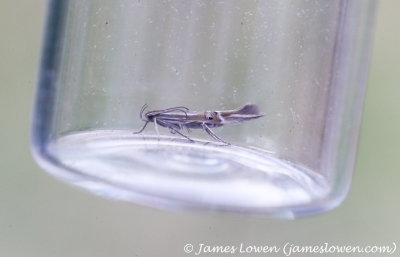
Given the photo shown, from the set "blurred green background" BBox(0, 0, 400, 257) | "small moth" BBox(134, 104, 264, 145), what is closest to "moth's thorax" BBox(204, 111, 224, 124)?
"small moth" BBox(134, 104, 264, 145)

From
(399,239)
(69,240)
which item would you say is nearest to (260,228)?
(399,239)

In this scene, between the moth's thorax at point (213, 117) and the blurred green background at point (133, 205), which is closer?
the moth's thorax at point (213, 117)

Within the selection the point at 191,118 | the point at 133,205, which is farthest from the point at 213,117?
the point at 133,205

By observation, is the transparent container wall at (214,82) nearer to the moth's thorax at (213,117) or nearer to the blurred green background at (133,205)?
the moth's thorax at (213,117)

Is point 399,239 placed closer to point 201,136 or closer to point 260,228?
point 260,228

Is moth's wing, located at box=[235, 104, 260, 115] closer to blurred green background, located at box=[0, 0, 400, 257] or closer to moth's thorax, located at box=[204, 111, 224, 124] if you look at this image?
moth's thorax, located at box=[204, 111, 224, 124]

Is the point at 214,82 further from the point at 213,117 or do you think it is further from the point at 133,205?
the point at 133,205

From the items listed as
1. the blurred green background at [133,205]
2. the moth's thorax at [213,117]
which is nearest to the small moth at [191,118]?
the moth's thorax at [213,117]
